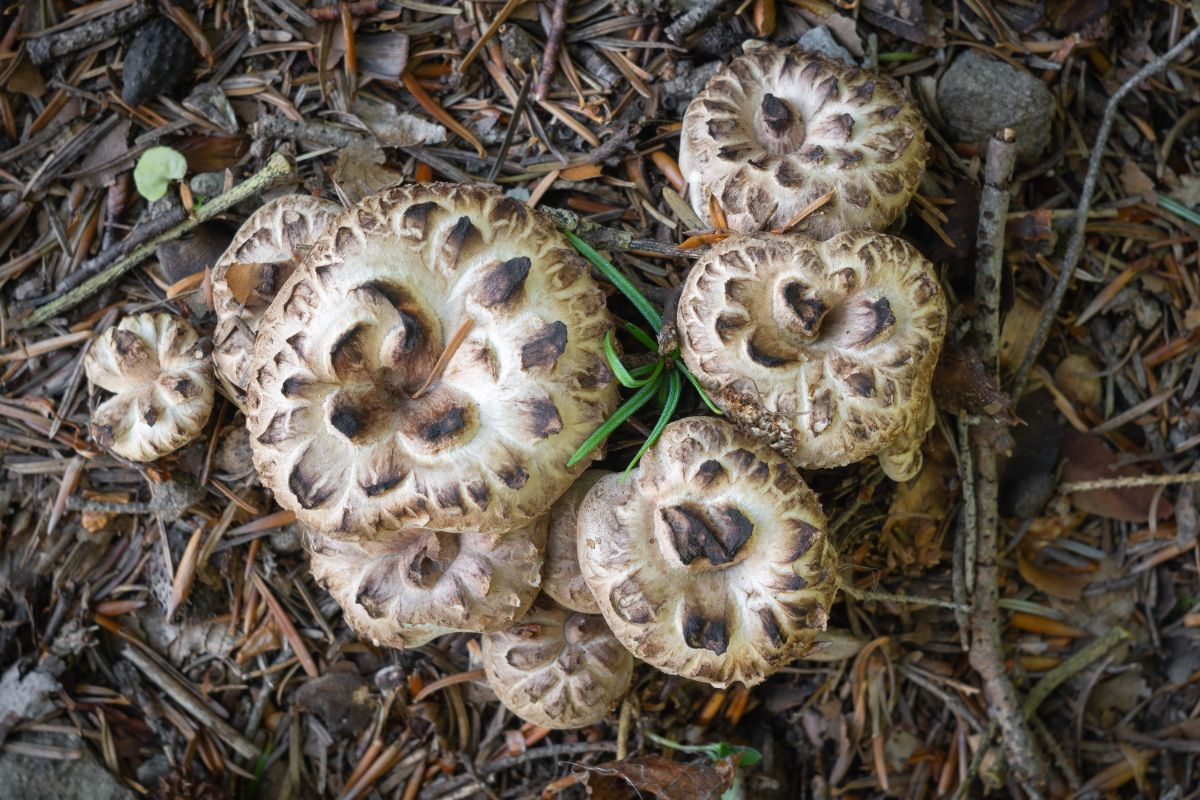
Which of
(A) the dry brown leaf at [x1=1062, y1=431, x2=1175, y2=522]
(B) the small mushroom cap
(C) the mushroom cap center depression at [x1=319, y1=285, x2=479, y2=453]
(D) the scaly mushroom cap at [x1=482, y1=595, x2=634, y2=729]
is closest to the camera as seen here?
(C) the mushroom cap center depression at [x1=319, y1=285, x2=479, y2=453]

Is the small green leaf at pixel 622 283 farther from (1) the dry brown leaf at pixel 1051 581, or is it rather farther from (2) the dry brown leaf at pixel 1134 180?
(2) the dry brown leaf at pixel 1134 180

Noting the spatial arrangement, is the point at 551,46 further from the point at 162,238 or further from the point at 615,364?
the point at 162,238

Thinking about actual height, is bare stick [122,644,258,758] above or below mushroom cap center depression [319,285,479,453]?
below

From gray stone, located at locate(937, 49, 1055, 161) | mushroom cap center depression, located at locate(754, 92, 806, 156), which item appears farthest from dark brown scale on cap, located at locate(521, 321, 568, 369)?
gray stone, located at locate(937, 49, 1055, 161)

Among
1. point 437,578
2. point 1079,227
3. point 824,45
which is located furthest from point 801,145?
point 437,578

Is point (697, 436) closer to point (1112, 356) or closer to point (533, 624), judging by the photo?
point (533, 624)

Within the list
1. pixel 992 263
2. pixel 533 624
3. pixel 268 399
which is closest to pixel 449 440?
pixel 268 399

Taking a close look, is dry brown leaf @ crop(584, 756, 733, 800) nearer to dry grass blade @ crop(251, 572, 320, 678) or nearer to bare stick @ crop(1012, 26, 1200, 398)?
dry grass blade @ crop(251, 572, 320, 678)

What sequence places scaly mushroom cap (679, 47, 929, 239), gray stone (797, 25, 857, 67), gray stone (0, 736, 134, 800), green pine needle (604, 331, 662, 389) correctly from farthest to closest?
gray stone (0, 736, 134, 800) → gray stone (797, 25, 857, 67) → scaly mushroom cap (679, 47, 929, 239) → green pine needle (604, 331, 662, 389)
